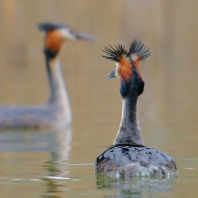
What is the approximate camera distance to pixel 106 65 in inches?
1105

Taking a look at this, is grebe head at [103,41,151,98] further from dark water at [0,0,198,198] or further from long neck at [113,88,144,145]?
dark water at [0,0,198,198]

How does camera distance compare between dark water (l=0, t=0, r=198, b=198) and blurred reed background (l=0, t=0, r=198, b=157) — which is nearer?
dark water (l=0, t=0, r=198, b=198)

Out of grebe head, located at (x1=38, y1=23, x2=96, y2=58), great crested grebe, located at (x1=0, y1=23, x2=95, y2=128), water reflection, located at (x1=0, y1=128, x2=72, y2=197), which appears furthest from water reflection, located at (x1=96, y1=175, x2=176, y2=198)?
grebe head, located at (x1=38, y1=23, x2=96, y2=58)

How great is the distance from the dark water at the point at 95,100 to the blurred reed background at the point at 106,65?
0.02 meters

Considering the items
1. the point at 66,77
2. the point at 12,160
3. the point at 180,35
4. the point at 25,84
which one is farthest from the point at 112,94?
the point at 180,35

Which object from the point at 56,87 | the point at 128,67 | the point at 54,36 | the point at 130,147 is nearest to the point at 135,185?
the point at 130,147

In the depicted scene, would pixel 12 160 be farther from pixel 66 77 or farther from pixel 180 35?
pixel 180 35

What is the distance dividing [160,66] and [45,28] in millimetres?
13996

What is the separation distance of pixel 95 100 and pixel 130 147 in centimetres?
993

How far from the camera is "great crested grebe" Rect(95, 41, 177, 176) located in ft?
24.2

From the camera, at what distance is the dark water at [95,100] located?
7.47 meters

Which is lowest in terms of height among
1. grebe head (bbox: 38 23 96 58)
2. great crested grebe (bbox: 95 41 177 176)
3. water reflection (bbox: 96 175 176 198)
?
water reflection (bbox: 96 175 176 198)

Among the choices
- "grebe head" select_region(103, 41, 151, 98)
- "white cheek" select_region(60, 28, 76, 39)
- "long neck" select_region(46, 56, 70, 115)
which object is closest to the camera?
"grebe head" select_region(103, 41, 151, 98)

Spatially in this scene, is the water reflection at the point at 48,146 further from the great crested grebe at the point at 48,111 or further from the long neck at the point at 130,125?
the long neck at the point at 130,125
